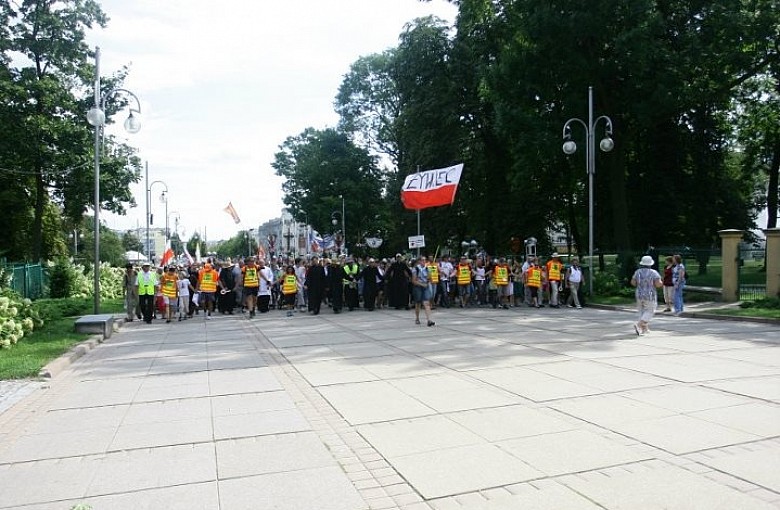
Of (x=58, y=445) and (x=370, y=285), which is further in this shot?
(x=370, y=285)

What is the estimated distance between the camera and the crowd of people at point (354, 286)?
21.2m

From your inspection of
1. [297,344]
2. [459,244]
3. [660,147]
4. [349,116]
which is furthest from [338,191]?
[297,344]

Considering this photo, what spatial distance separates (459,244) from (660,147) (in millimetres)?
15156

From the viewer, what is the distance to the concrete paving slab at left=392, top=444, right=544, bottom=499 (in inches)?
197

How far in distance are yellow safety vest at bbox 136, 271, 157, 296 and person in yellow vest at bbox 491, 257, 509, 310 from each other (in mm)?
10987

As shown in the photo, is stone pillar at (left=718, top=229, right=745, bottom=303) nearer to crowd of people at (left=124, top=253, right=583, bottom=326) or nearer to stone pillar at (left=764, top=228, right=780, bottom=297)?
stone pillar at (left=764, top=228, right=780, bottom=297)

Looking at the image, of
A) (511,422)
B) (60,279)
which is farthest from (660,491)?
(60,279)

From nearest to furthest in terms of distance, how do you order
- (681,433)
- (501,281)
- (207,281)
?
(681,433)
(207,281)
(501,281)

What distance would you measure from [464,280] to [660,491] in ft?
58.5

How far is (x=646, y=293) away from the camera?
13.9 meters

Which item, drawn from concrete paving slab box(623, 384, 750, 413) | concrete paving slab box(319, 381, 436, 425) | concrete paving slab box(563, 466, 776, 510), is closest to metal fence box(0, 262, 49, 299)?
concrete paving slab box(319, 381, 436, 425)

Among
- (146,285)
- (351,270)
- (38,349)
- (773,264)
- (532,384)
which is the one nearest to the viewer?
(532,384)

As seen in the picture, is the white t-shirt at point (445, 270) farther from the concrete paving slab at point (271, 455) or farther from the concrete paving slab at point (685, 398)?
the concrete paving slab at point (271, 455)

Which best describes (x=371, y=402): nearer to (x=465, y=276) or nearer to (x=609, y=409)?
(x=609, y=409)
